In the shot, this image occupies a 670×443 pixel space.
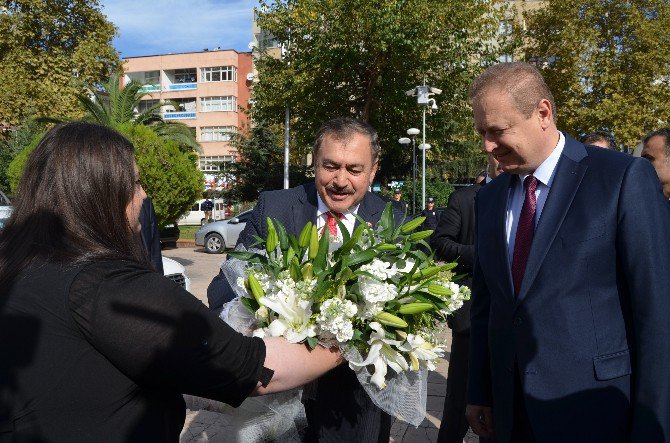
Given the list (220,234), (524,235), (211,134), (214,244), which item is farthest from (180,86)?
(524,235)

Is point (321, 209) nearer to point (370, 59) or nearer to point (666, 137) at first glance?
point (666, 137)

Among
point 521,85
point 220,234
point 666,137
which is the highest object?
point 521,85

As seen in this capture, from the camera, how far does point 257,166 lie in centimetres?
3428

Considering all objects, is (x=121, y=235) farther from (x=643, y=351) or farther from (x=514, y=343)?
(x=643, y=351)

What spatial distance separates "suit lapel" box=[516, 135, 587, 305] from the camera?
6.70 ft

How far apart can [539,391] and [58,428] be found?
152 cm

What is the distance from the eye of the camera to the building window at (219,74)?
198 feet

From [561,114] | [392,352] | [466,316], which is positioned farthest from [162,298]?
[561,114]

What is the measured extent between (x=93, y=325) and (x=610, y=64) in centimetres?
2632

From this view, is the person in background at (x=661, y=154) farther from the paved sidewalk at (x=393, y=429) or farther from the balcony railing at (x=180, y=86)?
the balcony railing at (x=180, y=86)

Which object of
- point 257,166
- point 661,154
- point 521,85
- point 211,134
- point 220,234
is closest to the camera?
point 521,85

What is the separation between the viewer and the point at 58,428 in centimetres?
141

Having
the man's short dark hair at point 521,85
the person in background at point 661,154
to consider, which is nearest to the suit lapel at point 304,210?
the man's short dark hair at point 521,85

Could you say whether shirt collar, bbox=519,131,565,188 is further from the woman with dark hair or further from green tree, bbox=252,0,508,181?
green tree, bbox=252,0,508,181
